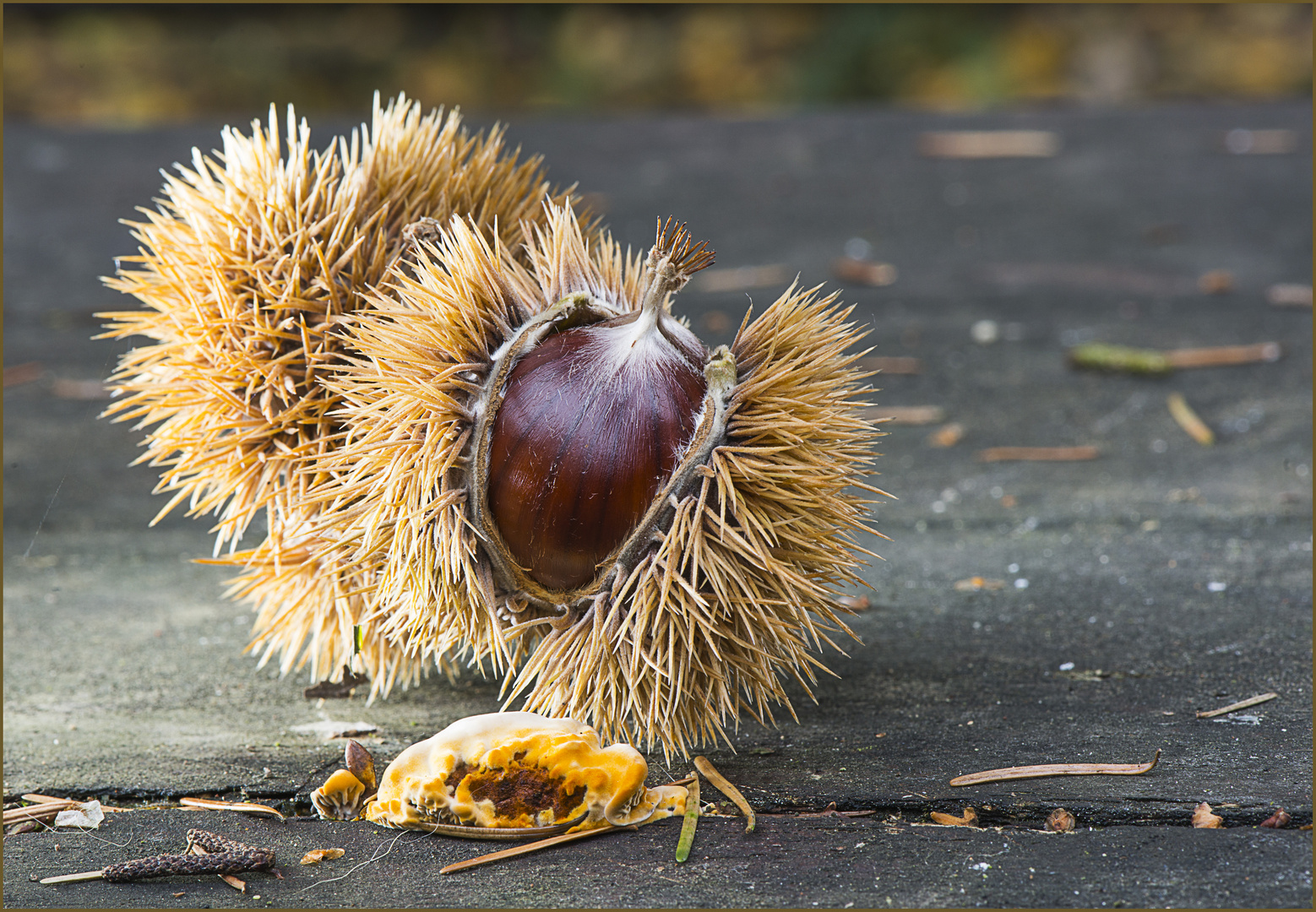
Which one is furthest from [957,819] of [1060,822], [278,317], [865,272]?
[865,272]

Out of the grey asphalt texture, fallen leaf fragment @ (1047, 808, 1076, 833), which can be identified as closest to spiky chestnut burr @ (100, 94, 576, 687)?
the grey asphalt texture

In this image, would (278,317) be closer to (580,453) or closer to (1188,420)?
(580,453)

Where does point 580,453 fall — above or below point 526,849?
above

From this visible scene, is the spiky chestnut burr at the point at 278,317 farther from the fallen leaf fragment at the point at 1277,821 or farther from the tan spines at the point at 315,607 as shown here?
the fallen leaf fragment at the point at 1277,821

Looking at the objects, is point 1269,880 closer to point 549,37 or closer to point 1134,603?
point 1134,603

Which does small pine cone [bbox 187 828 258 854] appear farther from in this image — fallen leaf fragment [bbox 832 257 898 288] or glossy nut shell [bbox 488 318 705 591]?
fallen leaf fragment [bbox 832 257 898 288]

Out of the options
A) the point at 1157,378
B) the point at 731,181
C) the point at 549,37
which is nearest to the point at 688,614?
the point at 1157,378

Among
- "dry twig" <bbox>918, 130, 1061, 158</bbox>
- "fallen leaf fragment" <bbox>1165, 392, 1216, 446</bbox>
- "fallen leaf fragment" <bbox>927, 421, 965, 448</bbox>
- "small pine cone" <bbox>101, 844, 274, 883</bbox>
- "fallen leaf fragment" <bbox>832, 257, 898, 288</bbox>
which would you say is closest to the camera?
"small pine cone" <bbox>101, 844, 274, 883</bbox>
